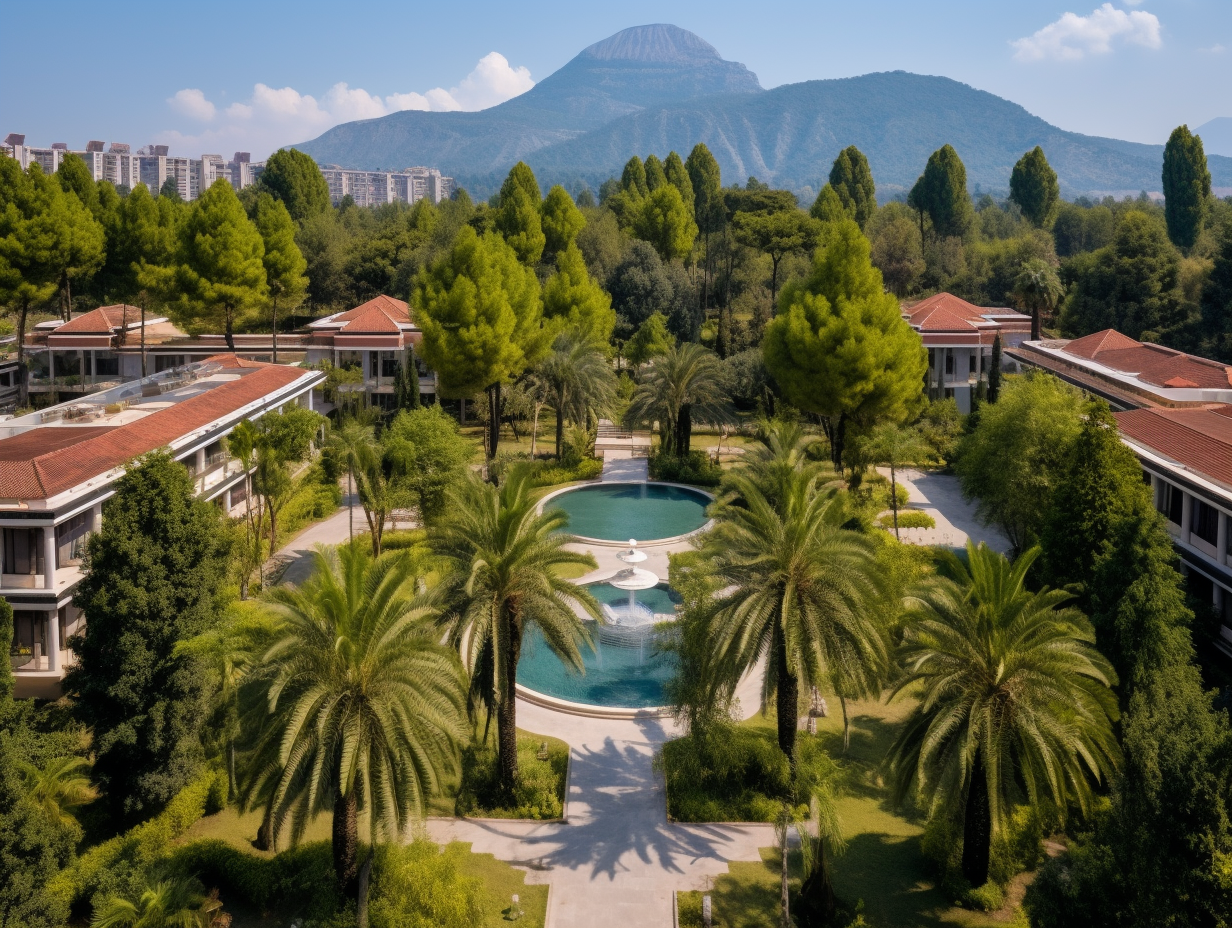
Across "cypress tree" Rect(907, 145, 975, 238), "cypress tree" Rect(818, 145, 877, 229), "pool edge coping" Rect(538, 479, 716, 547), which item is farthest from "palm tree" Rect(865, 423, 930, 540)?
"cypress tree" Rect(818, 145, 877, 229)

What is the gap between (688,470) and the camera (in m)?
42.5

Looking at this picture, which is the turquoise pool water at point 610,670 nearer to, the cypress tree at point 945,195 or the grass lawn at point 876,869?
the grass lawn at point 876,869

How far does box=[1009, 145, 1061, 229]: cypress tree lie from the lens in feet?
289

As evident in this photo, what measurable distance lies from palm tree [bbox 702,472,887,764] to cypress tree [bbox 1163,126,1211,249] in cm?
6548

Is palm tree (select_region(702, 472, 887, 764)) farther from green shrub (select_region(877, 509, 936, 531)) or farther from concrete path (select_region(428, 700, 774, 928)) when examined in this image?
green shrub (select_region(877, 509, 936, 531))

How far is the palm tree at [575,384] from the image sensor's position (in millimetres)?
43406

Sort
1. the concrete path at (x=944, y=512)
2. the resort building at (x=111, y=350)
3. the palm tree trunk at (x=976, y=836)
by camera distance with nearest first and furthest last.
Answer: the palm tree trunk at (x=976, y=836) < the concrete path at (x=944, y=512) < the resort building at (x=111, y=350)

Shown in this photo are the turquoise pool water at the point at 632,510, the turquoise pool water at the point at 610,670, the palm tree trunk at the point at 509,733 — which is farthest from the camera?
the turquoise pool water at the point at 632,510

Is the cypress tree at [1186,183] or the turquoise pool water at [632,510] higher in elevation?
the cypress tree at [1186,183]

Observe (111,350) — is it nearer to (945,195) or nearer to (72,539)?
(72,539)

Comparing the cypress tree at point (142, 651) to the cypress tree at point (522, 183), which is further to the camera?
the cypress tree at point (522, 183)

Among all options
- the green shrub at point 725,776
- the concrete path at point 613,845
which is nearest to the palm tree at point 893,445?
the green shrub at point 725,776

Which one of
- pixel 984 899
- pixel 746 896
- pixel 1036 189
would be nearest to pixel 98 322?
pixel 746 896

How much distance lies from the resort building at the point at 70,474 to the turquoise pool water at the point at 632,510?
1151 cm
